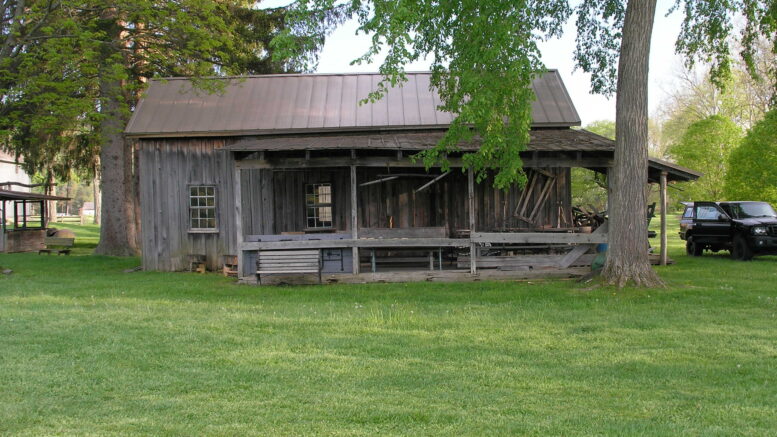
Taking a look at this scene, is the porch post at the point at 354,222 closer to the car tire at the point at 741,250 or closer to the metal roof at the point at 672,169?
the metal roof at the point at 672,169

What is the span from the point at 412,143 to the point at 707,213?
1105 centimetres

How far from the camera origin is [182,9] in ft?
64.7

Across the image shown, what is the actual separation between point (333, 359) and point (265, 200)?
445 inches

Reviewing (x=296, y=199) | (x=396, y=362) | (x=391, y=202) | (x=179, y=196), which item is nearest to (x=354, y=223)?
(x=391, y=202)

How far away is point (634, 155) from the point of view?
1316 cm

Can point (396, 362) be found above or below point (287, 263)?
below

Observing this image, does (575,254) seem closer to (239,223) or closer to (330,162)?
(330,162)

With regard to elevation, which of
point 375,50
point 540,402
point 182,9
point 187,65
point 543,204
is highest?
point 182,9

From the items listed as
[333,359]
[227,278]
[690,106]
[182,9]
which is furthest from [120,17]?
[690,106]

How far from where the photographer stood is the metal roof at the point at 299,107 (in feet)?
60.8

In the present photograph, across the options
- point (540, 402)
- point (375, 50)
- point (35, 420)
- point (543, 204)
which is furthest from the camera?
point (543, 204)

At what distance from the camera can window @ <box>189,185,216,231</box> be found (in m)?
18.8

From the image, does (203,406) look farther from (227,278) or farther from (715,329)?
(227,278)

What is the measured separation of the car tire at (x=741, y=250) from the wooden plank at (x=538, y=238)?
21.1 ft
